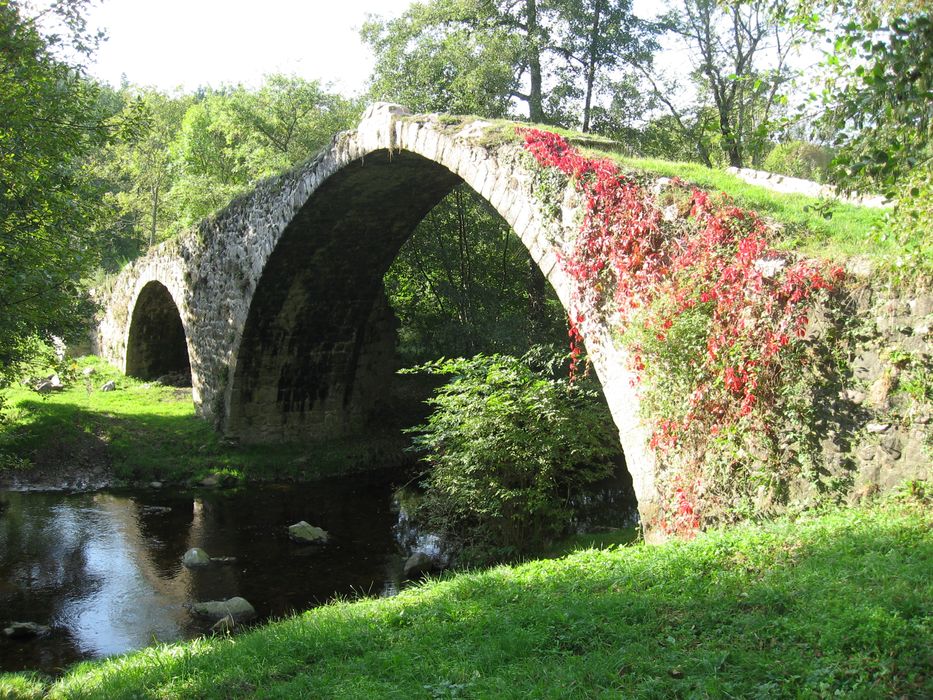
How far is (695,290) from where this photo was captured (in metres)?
5.40

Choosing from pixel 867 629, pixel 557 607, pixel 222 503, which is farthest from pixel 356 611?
pixel 222 503

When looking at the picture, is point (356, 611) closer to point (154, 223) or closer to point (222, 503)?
point (222, 503)

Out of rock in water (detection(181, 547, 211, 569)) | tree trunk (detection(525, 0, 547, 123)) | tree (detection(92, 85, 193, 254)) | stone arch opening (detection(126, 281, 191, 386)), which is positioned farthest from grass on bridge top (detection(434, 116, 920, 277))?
tree (detection(92, 85, 193, 254))

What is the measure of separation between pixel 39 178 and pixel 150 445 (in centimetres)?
647

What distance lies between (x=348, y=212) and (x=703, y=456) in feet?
26.2

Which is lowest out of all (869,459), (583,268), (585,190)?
(869,459)

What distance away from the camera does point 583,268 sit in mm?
6668

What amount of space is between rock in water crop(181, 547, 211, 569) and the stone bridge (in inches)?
197

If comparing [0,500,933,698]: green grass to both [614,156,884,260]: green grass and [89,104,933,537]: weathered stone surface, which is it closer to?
[614,156,884,260]: green grass

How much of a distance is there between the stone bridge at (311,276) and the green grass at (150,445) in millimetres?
523

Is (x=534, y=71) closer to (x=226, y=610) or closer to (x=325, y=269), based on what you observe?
(x=325, y=269)

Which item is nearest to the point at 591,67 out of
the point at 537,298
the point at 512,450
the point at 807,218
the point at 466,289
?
the point at 537,298

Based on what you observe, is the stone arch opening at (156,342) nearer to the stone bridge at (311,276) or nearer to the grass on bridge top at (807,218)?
the stone bridge at (311,276)

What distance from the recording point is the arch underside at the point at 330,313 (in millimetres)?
11625
